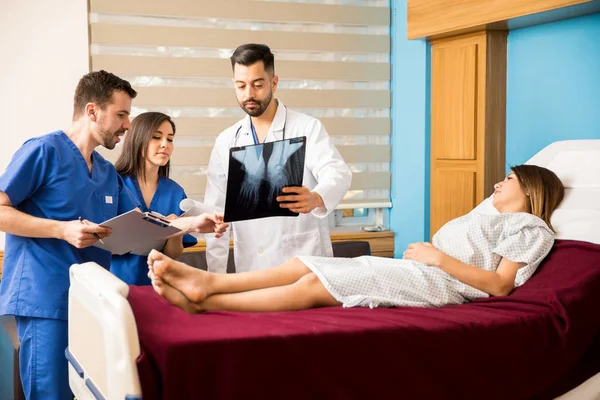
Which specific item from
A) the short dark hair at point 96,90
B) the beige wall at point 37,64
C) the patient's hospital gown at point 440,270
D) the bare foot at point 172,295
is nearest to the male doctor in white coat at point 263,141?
the patient's hospital gown at point 440,270

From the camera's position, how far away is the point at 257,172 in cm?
224

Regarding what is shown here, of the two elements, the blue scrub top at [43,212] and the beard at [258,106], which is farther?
the beard at [258,106]

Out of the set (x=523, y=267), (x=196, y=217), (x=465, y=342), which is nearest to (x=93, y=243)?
(x=196, y=217)

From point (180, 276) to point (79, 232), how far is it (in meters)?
0.35

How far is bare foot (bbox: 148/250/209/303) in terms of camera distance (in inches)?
72.8

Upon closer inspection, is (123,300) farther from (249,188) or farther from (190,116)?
(190,116)

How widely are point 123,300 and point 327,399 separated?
0.55 metres

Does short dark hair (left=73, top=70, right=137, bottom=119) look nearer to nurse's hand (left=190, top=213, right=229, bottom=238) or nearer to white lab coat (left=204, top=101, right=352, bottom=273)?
nurse's hand (left=190, top=213, right=229, bottom=238)

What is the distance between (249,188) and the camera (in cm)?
224

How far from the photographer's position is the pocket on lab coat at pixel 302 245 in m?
2.73

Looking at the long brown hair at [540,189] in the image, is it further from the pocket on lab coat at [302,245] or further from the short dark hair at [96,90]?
the short dark hair at [96,90]

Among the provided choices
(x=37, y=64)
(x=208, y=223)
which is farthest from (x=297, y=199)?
(x=37, y=64)

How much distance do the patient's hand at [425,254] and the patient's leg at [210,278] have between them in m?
0.39

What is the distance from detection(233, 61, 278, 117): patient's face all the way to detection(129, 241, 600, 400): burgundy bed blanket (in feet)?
2.92
